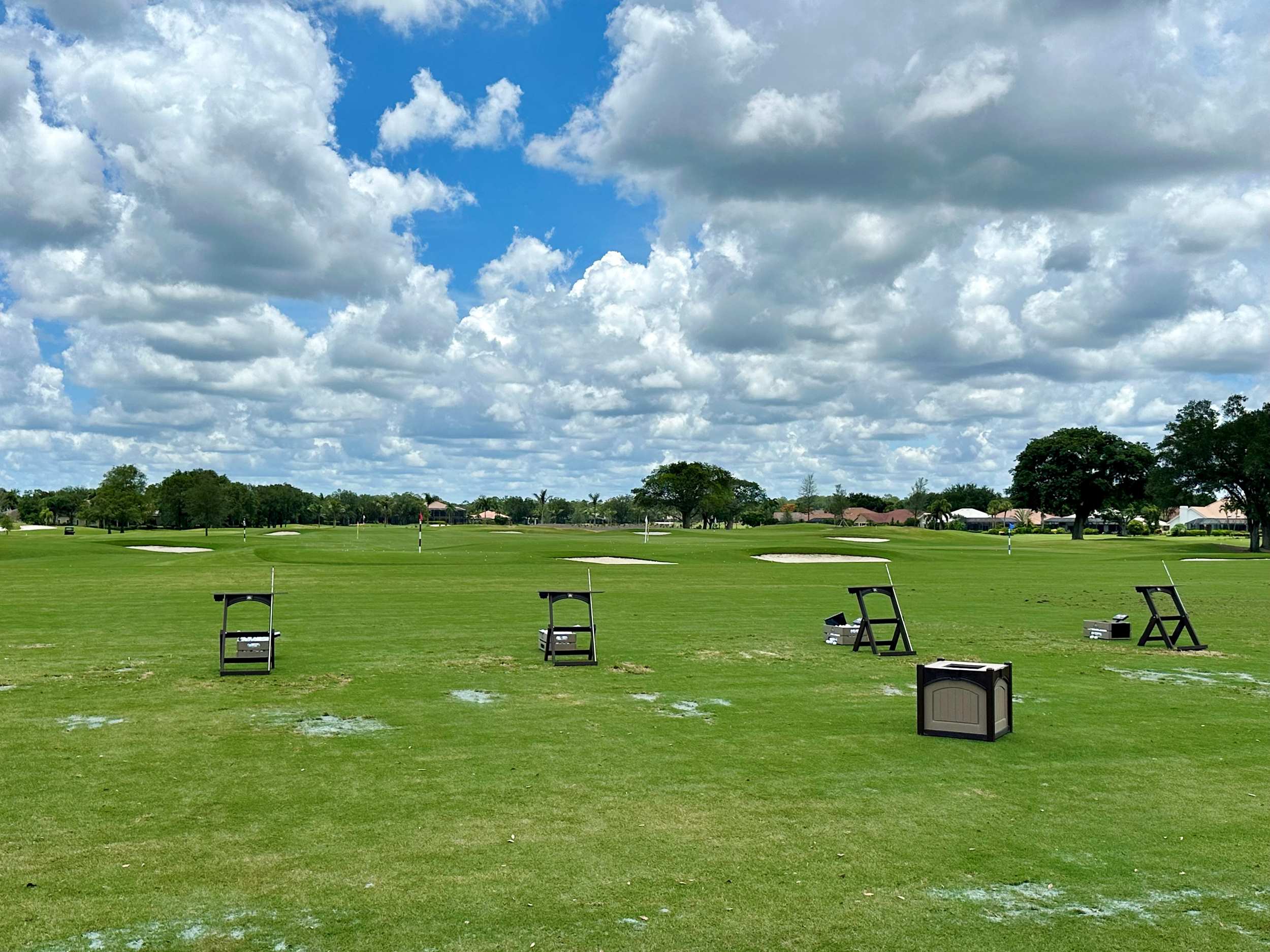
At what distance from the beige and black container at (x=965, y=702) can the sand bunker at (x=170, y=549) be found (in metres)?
60.9

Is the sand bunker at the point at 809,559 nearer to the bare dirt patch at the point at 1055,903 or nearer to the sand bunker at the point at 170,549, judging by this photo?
the sand bunker at the point at 170,549

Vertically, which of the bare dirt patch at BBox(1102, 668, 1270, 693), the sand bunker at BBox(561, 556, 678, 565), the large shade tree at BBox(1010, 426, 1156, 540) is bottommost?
the bare dirt patch at BBox(1102, 668, 1270, 693)

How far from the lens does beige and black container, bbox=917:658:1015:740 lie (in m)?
11.9

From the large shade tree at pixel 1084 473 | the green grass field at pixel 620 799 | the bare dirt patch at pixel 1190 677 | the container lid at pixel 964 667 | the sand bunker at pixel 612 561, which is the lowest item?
the bare dirt patch at pixel 1190 677

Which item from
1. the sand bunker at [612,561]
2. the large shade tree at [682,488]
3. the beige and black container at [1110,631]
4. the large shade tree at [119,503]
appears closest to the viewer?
the beige and black container at [1110,631]

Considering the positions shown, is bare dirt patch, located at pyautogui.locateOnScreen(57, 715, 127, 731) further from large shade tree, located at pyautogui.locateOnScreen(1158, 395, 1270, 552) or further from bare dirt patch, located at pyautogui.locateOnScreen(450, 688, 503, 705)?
large shade tree, located at pyautogui.locateOnScreen(1158, 395, 1270, 552)

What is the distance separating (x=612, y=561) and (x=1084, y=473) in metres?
82.9

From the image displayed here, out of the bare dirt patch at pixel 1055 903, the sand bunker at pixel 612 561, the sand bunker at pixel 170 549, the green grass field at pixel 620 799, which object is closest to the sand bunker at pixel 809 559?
the sand bunker at pixel 612 561

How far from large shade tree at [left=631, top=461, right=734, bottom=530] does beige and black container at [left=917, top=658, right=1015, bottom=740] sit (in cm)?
15733

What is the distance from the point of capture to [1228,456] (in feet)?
295

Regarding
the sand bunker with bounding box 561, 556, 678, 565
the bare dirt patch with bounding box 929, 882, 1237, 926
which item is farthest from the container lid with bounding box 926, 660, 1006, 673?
the sand bunker with bounding box 561, 556, 678, 565

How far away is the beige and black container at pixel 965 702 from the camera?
1185cm

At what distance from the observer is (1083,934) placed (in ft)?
21.4

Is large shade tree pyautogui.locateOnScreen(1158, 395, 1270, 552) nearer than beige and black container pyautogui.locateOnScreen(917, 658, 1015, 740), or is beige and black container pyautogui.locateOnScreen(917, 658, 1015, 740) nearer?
beige and black container pyautogui.locateOnScreen(917, 658, 1015, 740)
